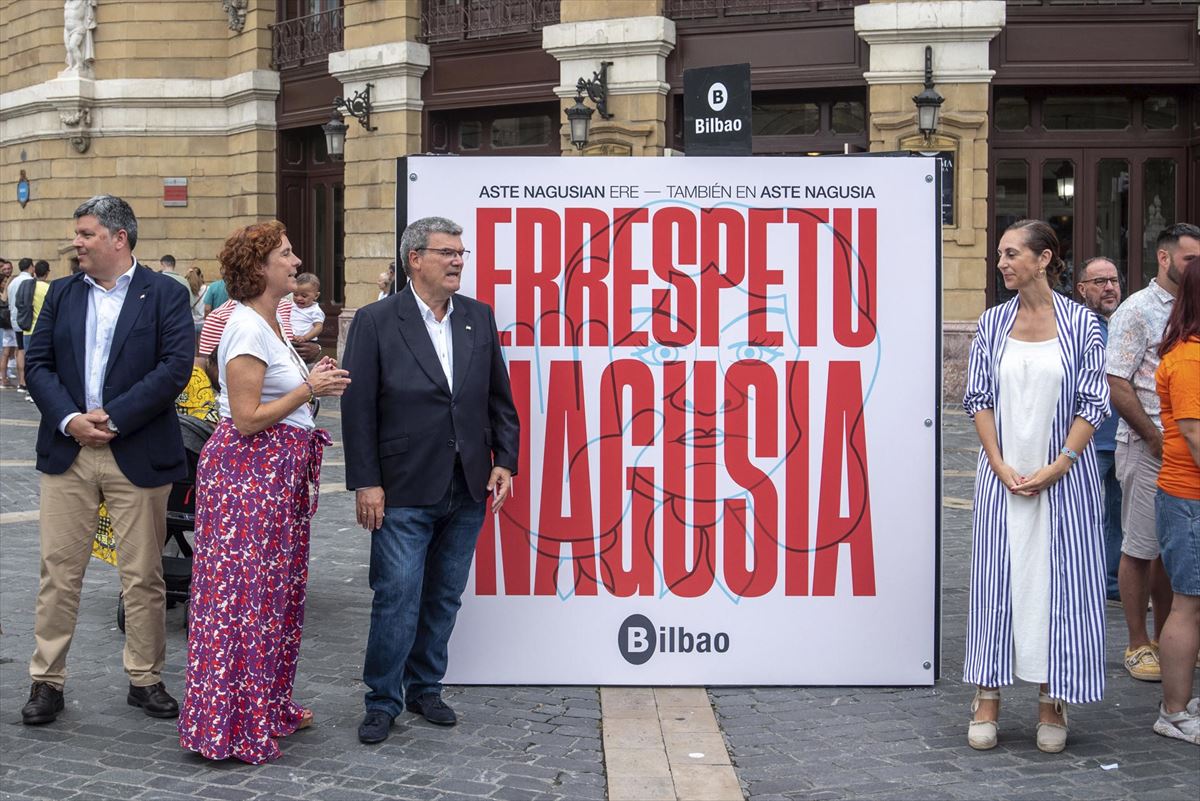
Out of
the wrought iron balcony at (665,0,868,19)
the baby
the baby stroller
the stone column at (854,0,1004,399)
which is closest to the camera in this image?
the baby stroller

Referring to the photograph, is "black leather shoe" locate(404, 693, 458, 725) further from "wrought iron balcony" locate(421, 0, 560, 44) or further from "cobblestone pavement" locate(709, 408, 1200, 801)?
"wrought iron balcony" locate(421, 0, 560, 44)

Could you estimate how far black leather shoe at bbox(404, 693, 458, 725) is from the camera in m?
5.60

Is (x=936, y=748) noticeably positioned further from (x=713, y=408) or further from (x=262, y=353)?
(x=262, y=353)

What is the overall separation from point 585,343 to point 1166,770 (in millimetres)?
2607

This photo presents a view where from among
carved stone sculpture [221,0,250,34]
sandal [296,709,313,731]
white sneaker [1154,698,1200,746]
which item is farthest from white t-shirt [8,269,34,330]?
white sneaker [1154,698,1200,746]

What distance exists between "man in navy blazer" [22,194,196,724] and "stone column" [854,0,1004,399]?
13.4 m

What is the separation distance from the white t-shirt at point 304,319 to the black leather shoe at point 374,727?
6.02 meters

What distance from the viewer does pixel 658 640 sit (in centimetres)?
614

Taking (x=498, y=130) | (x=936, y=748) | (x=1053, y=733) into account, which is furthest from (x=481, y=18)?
(x=1053, y=733)

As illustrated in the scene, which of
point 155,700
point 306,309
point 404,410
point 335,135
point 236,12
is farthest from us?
point 236,12

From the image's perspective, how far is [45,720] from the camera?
563 cm

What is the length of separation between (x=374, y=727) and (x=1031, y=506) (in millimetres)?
2415

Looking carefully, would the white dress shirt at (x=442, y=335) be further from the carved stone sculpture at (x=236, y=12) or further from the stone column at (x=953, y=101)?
the carved stone sculpture at (x=236, y=12)

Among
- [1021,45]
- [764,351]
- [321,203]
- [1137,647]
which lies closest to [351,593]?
[764,351]
